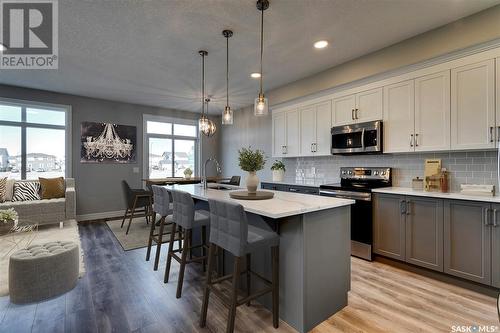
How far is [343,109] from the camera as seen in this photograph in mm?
3826

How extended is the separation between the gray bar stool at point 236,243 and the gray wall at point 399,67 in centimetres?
248

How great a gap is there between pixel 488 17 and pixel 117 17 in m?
3.77

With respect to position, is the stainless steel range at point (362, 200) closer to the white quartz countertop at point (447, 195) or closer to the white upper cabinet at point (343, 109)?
the white quartz countertop at point (447, 195)

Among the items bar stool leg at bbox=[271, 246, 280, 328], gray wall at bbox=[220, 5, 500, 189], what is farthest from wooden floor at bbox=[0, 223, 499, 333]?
gray wall at bbox=[220, 5, 500, 189]

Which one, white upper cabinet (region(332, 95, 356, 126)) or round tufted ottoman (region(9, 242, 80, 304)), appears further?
white upper cabinet (region(332, 95, 356, 126))

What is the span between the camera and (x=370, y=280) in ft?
8.73

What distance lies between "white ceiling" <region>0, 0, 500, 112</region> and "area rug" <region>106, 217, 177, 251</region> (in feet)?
8.96

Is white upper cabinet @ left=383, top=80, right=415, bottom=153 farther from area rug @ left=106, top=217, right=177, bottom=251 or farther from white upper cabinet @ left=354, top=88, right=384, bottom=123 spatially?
area rug @ left=106, top=217, right=177, bottom=251

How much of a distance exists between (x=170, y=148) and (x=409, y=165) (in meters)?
5.48

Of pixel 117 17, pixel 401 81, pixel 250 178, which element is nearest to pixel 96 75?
pixel 117 17

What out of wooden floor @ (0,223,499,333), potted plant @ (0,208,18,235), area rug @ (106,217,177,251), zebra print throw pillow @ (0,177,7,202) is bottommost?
wooden floor @ (0,223,499,333)

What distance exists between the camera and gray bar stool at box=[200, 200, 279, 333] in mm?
1736

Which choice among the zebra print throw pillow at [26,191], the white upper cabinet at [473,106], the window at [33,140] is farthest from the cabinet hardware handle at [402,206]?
the window at [33,140]

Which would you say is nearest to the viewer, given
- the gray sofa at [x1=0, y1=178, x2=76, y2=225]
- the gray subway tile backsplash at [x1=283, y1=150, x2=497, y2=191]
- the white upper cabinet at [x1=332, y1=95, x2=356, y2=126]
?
the gray subway tile backsplash at [x1=283, y1=150, x2=497, y2=191]
